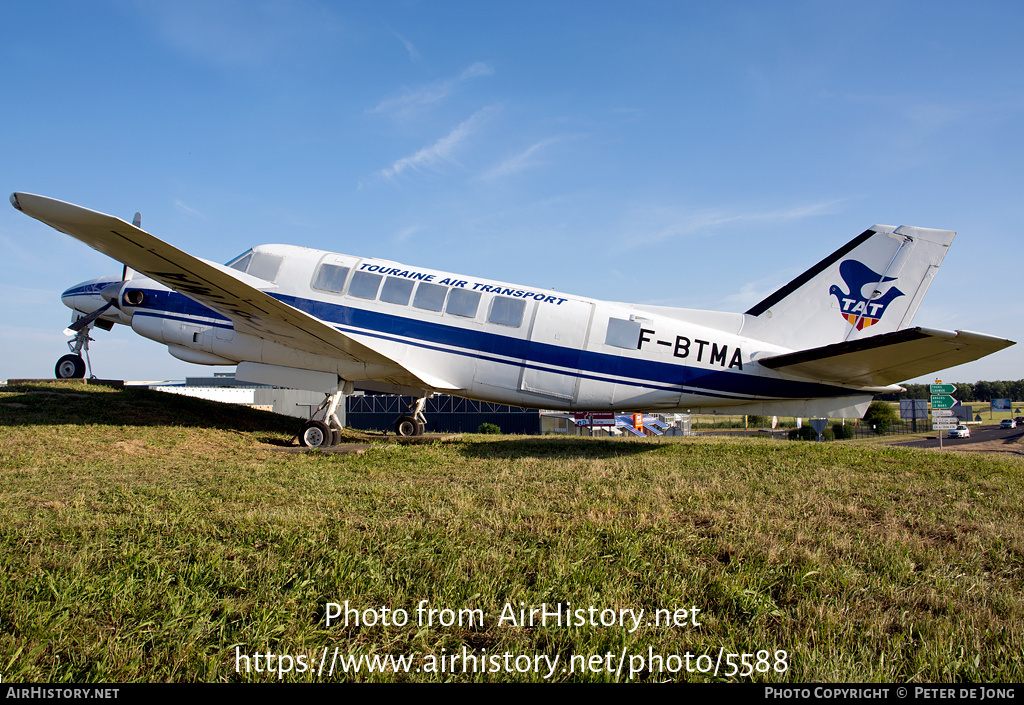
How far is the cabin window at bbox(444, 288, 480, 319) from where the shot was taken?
1193cm

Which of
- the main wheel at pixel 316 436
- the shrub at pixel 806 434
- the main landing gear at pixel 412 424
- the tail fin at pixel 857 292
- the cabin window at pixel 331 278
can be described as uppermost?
the tail fin at pixel 857 292

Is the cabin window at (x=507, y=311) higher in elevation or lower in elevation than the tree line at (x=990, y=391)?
lower

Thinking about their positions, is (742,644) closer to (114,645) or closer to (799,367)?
(114,645)

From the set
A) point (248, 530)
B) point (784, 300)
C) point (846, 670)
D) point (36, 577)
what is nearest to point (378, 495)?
point (248, 530)

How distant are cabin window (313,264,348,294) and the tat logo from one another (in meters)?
10.8

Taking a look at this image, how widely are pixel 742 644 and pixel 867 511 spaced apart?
4008mm

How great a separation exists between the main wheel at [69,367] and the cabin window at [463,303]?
12474 millimetres

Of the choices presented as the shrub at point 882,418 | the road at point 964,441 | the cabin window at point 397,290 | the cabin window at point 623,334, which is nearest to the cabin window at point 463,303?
the cabin window at point 397,290

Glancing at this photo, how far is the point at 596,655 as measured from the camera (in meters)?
2.95

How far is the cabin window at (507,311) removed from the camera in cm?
1165

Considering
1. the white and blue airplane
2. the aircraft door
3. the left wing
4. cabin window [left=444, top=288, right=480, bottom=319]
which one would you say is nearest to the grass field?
the white and blue airplane

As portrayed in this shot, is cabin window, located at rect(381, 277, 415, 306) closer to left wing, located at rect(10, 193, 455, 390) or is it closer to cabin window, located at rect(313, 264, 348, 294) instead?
cabin window, located at rect(313, 264, 348, 294)

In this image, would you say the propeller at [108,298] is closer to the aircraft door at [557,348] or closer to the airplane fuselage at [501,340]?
the airplane fuselage at [501,340]

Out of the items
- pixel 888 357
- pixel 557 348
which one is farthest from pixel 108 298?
pixel 888 357
